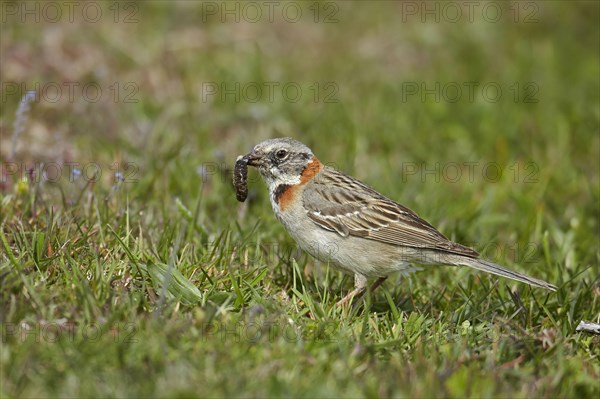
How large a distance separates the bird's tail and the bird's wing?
0.10m

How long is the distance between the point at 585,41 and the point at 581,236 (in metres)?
5.56

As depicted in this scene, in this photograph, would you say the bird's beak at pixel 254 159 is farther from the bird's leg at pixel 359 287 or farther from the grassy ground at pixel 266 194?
the bird's leg at pixel 359 287

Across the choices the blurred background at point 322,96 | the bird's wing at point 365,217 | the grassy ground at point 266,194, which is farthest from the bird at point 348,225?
the blurred background at point 322,96

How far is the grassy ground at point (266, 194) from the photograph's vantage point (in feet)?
15.9

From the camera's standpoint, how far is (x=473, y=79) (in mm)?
11289

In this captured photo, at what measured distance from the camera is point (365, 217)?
6.77 meters

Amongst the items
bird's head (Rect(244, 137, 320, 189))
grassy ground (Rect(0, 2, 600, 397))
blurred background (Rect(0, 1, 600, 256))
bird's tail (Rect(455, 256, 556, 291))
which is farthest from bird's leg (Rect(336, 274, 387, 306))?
blurred background (Rect(0, 1, 600, 256))

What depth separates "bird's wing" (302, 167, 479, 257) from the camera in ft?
21.6

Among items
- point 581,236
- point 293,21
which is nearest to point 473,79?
point 293,21

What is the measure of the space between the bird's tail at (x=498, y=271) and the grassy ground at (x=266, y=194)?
15 cm

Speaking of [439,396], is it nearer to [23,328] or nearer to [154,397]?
[154,397]

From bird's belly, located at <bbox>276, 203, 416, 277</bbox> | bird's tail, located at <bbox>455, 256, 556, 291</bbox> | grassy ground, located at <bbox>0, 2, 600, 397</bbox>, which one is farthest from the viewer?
bird's belly, located at <bbox>276, 203, 416, 277</bbox>

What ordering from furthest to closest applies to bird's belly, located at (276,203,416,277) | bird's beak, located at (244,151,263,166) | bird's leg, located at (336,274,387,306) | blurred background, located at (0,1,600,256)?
blurred background, located at (0,1,600,256), bird's beak, located at (244,151,263,166), bird's belly, located at (276,203,416,277), bird's leg, located at (336,274,387,306)

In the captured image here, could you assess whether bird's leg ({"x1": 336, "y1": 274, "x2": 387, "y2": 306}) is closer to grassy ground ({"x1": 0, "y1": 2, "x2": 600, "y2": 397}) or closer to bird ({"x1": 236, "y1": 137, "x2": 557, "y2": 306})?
bird ({"x1": 236, "y1": 137, "x2": 557, "y2": 306})
